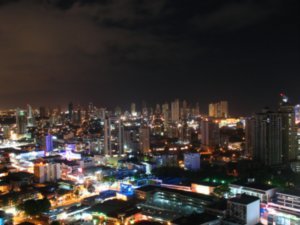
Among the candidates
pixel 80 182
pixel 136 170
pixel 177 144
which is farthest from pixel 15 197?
pixel 177 144

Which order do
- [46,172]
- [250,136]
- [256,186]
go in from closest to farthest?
[256,186], [46,172], [250,136]

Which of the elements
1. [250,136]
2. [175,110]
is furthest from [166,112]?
[250,136]

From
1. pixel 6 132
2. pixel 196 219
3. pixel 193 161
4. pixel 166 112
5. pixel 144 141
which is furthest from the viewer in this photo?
pixel 166 112

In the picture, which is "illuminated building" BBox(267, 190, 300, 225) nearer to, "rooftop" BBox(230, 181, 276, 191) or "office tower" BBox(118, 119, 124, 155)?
"rooftop" BBox(230, 181, 276, 191)

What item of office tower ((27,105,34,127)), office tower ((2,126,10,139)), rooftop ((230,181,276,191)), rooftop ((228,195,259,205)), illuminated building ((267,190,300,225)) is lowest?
illuminated building ((267,190,300,225))

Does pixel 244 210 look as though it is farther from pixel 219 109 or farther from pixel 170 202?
pixel 219 109

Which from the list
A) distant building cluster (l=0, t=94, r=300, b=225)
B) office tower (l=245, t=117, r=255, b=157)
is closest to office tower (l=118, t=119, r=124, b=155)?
distant building cluster (l=0, t=94, r=300, b=225)
